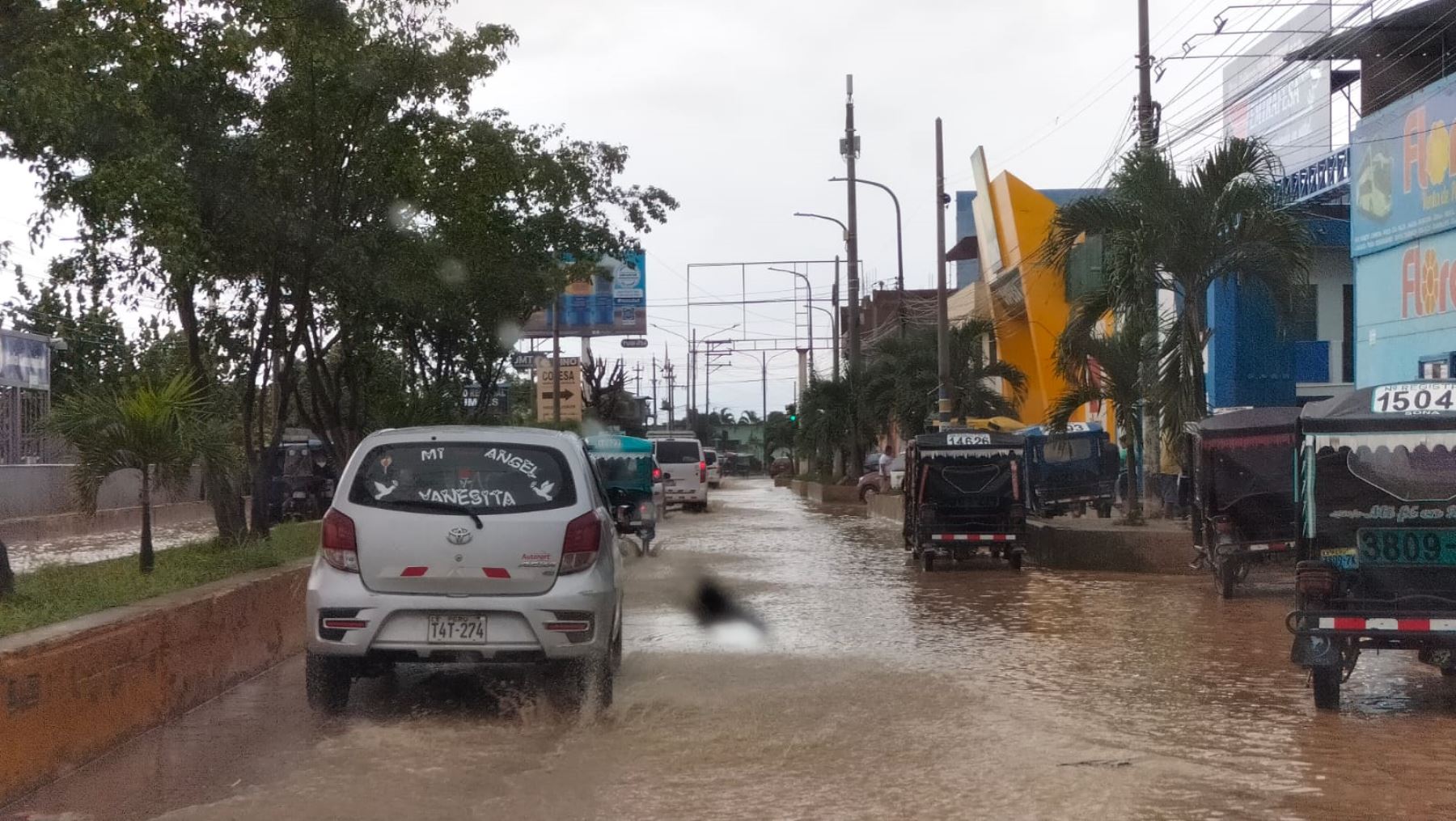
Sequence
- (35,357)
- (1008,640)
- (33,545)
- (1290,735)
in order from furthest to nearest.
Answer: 1. (35,357)
2. (33,545)
3. (1008,640)
4. (1290,735)

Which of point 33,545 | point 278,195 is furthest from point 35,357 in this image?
point 278,195

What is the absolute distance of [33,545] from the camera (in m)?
24.4

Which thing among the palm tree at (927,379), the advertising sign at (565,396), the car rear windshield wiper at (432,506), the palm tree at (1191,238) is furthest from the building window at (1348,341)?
the car rear windshield wiper at (432,506)

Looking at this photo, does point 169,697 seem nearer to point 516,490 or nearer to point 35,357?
point 516,490

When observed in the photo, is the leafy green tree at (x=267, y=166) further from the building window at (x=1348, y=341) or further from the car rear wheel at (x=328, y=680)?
the building window at (x=1348, y=341)

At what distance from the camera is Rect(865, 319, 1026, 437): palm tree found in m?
40.7

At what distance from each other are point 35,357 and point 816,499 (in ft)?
85.3

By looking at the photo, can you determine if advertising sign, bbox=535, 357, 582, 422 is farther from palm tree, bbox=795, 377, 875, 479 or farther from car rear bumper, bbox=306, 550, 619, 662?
car rear bumper, bbox=306, 550, 619, 662

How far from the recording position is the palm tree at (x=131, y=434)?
1111 centimetres

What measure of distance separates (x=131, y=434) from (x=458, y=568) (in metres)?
3.45

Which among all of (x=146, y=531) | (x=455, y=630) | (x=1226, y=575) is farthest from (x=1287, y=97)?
(x=455, y=630)

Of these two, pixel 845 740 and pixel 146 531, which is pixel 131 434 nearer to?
pixel 146 531

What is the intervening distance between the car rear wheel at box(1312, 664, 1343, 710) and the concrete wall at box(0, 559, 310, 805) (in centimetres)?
665

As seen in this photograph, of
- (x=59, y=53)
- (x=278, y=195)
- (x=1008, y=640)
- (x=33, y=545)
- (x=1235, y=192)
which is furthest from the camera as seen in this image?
(x=33, y=545)
